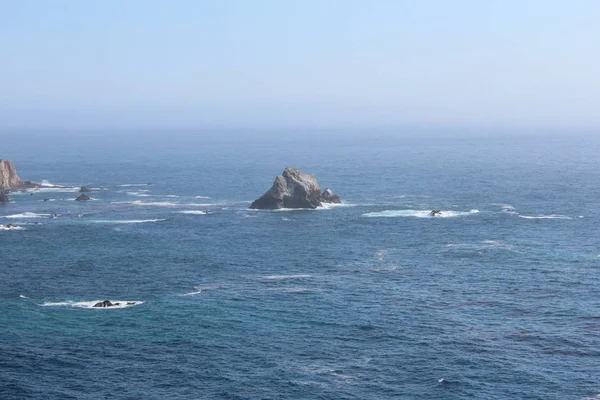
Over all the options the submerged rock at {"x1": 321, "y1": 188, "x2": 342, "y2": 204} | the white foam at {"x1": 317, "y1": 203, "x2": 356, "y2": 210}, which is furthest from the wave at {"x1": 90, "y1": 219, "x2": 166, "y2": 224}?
the submerged rock at {"x1": 321, "y1": 188, "x2": 342, "y2": 204}

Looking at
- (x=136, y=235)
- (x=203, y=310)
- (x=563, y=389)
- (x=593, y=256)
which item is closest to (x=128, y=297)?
(x=203, y=310)

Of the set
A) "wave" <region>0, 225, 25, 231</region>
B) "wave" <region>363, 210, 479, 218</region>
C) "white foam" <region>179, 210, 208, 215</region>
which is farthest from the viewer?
"white foam" <region>179, 210, 208, 215</region>

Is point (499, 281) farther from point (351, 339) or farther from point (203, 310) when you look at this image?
point (203, 310)

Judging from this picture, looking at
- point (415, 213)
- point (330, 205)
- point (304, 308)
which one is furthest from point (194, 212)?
point (304, 308)

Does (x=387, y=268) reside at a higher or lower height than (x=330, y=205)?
lower

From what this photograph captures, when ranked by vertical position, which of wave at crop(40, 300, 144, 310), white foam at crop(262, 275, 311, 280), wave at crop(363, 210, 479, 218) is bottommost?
wave at crop(40, 300, 144, 310)

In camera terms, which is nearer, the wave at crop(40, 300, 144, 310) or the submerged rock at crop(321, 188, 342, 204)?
the wave at crop(40, 300, 144, 310)

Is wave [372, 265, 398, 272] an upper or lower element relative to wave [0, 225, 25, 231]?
lower

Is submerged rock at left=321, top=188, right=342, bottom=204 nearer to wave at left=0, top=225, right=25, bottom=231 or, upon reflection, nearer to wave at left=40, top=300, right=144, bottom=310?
wave at left=0, top=225, right=25, bottom=231

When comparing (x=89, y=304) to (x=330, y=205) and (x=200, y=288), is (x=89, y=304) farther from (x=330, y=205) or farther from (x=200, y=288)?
(x=330, y=205)
